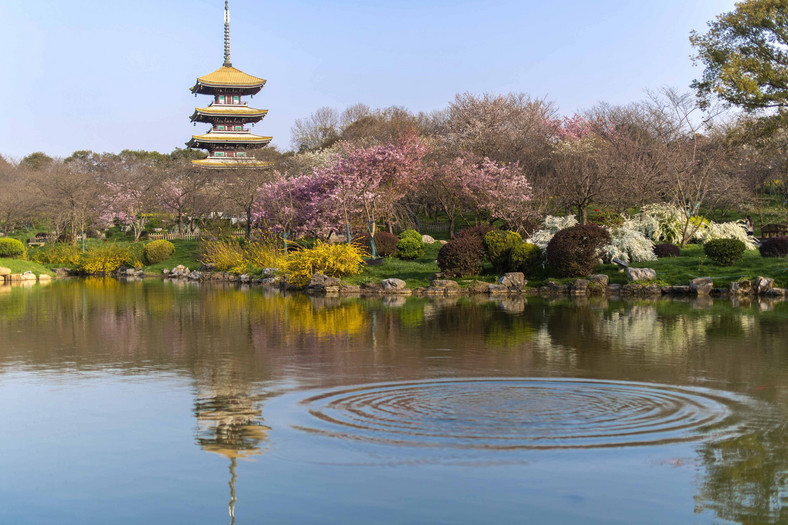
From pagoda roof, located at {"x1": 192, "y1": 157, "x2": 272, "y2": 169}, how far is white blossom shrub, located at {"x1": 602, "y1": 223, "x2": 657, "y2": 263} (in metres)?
36.5

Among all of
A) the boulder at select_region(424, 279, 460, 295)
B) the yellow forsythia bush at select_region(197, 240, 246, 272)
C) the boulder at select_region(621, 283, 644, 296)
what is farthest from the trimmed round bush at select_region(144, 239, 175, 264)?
the boulder at select_region(621, 283, 644, 296)

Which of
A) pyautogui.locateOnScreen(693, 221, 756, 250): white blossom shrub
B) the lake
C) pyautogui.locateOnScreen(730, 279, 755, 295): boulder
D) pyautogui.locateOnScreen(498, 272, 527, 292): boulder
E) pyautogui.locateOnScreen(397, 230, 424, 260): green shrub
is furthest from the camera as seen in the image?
pyautogui.locateOnScreen(397, 230, 424, 260): green shrub

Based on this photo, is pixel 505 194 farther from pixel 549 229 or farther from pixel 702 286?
pixel 702 286

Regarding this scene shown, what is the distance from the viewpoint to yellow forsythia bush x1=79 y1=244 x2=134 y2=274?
146 feet

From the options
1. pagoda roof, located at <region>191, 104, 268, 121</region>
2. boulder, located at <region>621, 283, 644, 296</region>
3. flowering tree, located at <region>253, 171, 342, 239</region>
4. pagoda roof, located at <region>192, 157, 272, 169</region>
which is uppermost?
pagoda roof, located at <region>191, 104, 268, 121</region>

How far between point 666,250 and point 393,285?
33.3ft

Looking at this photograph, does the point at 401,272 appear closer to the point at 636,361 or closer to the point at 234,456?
the point at 636,361

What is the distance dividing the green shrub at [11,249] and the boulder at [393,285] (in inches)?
1138

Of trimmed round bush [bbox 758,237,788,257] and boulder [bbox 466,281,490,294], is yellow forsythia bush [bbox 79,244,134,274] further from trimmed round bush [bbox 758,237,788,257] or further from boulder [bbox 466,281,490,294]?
trimmed round bush [bbox 758,237,788,257]

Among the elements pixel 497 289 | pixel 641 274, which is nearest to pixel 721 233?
pixel 641 274

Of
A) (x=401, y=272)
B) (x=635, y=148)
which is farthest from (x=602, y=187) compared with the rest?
(x=401, y=272)

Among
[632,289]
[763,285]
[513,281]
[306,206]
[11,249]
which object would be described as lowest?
[632,289]

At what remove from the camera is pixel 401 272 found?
29172mm

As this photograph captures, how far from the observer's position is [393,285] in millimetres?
26156
